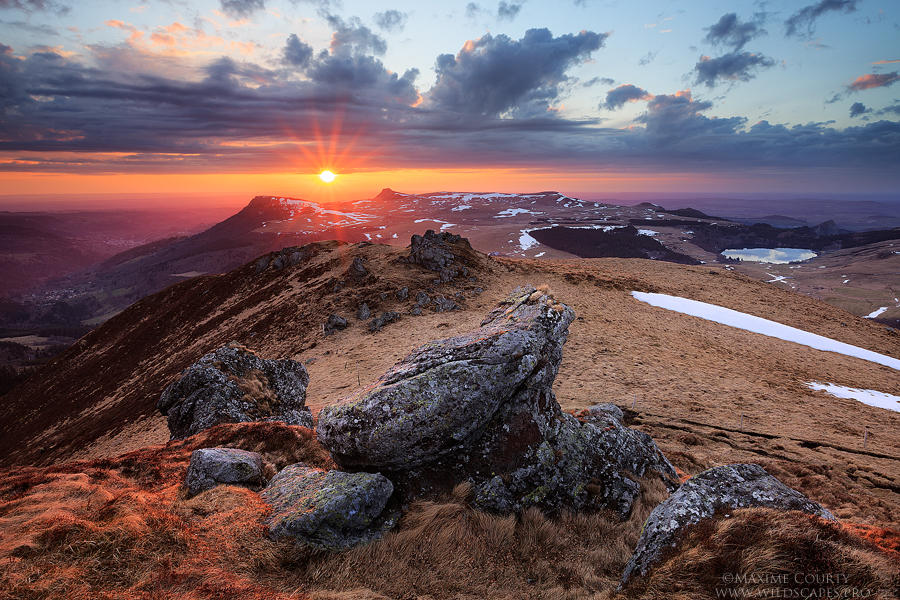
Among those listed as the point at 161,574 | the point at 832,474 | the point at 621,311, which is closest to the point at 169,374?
the point at 161,574

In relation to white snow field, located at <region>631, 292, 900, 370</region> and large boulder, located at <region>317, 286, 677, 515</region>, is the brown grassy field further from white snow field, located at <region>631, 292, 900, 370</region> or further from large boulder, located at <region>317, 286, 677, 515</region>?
white snow field, located at <region>631, 292, 900, 370</region>

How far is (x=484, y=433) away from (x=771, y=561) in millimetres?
5885

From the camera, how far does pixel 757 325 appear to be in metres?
42.0

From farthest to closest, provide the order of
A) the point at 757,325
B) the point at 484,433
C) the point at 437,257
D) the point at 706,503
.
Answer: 1. the point at 437,257
2. the point at 757,325
3. the point at 484,433
4. the point at 706,503

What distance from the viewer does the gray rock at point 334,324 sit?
3794 cm

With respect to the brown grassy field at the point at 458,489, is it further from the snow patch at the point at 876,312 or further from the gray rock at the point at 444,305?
the snow patch at the point at 876,312

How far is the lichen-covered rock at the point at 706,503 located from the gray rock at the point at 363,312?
112 feet

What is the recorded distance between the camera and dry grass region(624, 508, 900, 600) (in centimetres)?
514

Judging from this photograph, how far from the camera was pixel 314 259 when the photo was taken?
192 ft

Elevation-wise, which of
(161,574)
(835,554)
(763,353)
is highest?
(835,554)

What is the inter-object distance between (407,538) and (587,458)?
539 centimetres

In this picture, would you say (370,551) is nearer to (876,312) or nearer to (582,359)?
(582,359)

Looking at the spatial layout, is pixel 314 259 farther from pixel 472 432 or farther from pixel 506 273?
pixel 472 432

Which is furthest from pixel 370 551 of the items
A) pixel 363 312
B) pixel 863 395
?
pixel 863 395
